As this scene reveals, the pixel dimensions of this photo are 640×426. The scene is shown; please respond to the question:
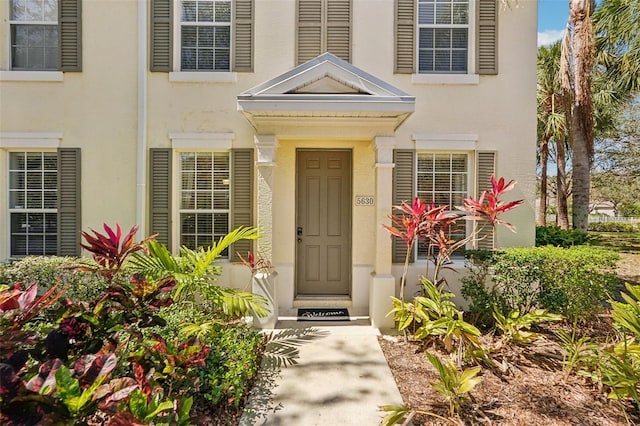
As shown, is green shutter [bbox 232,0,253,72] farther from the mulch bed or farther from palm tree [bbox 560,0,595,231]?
palm tree [bbox 560,0,595,231]

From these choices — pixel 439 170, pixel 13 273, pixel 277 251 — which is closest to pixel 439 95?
pixel 439 170

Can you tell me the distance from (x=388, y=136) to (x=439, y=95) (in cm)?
151

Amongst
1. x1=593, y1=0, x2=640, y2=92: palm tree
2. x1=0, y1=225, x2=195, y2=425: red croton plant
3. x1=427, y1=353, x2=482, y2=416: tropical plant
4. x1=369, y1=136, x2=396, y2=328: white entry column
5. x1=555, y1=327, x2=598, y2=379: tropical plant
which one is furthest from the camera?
x1=593, y1=0, x2=640, y2=92: palm tree

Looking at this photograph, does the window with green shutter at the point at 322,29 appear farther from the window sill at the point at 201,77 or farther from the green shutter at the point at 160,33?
the green shutter at the point at 160,33

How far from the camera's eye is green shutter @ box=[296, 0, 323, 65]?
5.70m

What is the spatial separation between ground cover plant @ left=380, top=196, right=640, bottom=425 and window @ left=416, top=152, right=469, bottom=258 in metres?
1.08

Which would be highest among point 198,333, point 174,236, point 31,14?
point 31,14

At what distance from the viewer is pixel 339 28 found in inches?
225

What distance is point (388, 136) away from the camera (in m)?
5.01

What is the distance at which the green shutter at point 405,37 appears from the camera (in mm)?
5688

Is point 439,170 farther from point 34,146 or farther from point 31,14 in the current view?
point 31,14

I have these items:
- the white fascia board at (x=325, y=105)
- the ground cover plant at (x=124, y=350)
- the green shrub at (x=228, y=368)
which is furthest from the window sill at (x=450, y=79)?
the green shrub at (x=228, y=368)

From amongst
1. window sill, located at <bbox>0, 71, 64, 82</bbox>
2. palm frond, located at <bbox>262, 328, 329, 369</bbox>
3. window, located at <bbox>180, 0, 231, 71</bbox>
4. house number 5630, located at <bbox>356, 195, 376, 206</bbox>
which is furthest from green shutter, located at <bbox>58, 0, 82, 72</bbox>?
palm frond, located at <bbox>262, 328, 329, 369</bbox>

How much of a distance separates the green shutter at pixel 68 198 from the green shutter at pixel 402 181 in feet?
18.0
